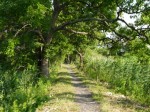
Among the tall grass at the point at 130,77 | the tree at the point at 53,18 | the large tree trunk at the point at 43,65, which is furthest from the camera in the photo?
the large tree trunk at the point at 43,65

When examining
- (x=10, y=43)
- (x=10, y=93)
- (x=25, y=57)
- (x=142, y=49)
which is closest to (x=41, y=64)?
(x=25, y=57)

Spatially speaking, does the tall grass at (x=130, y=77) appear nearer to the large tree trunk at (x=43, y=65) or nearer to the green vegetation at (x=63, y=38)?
the green vegetation at (x=63, y=38)

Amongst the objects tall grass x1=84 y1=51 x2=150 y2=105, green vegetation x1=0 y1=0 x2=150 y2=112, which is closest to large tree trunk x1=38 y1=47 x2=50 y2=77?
green vegetation x1=0 y1=0 x2=150 y2=112

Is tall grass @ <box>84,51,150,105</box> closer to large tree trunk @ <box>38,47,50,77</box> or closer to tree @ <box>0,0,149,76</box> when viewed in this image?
→ tree @ <box>0,0,149,76</box>

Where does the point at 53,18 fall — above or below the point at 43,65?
above

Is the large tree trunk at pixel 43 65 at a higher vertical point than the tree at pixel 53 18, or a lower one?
lower

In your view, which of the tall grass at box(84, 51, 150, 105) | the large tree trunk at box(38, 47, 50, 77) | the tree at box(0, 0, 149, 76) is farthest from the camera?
the large tree trunk at box(38, 47, 50, 77)

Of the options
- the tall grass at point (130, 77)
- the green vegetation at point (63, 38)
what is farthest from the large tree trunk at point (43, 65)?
the tall grass at point (130, 77)

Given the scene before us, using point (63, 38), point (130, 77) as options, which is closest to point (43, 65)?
point (63, 38)

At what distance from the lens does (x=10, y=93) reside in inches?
662

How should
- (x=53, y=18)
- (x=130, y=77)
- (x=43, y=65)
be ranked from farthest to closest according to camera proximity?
(x=43, y=65)
(x=53, y=18)
(x=130, y=77)

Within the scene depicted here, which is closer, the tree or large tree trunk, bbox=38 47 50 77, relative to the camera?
the tree

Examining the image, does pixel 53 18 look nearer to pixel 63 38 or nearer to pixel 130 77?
pixel 63 38

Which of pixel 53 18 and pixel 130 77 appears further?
pixel 53 18
